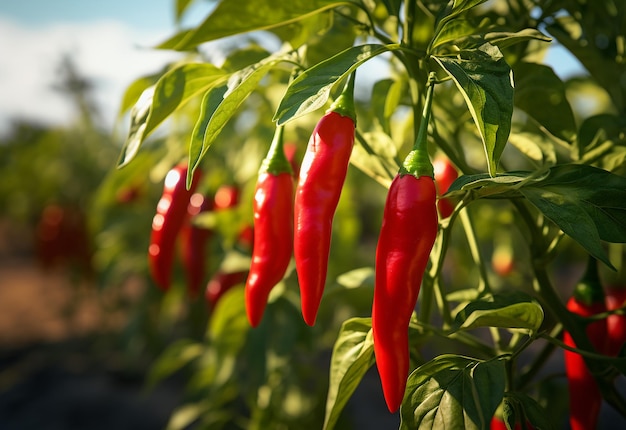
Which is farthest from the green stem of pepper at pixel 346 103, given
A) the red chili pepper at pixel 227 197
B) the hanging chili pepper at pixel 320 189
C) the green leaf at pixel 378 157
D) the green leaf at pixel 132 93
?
the red chili pepper at pixel 227 197

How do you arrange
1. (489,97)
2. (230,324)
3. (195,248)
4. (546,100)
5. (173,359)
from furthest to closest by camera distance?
1. (173,359)
2. (195,248)
3. (230,324)
4. (546,100)
5. (489,97)

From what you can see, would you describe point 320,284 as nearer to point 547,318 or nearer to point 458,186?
point 458,186

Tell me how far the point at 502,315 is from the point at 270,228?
364 millimetres

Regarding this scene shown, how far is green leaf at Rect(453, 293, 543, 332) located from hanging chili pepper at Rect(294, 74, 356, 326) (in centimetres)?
18

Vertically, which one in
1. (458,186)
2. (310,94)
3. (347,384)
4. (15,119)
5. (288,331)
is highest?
(310,94)

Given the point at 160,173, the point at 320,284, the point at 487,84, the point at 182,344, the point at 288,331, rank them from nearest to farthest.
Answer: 1. the point at 487,84
2. the point at 320,284
3. the point at 288,331
4. the point at 160,173
5. the point at 182,344

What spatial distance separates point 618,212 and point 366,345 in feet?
1.11

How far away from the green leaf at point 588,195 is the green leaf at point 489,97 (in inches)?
2.9

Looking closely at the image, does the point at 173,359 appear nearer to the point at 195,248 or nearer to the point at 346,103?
the point at 195,248

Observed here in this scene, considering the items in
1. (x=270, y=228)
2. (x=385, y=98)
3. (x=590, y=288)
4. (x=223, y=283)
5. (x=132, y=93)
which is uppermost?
(x=132, y=93)

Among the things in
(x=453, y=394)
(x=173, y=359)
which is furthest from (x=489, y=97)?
(x=173, y=359)

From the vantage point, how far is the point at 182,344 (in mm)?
1772

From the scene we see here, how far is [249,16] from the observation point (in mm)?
739

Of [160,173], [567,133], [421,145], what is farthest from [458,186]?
[160,173]
